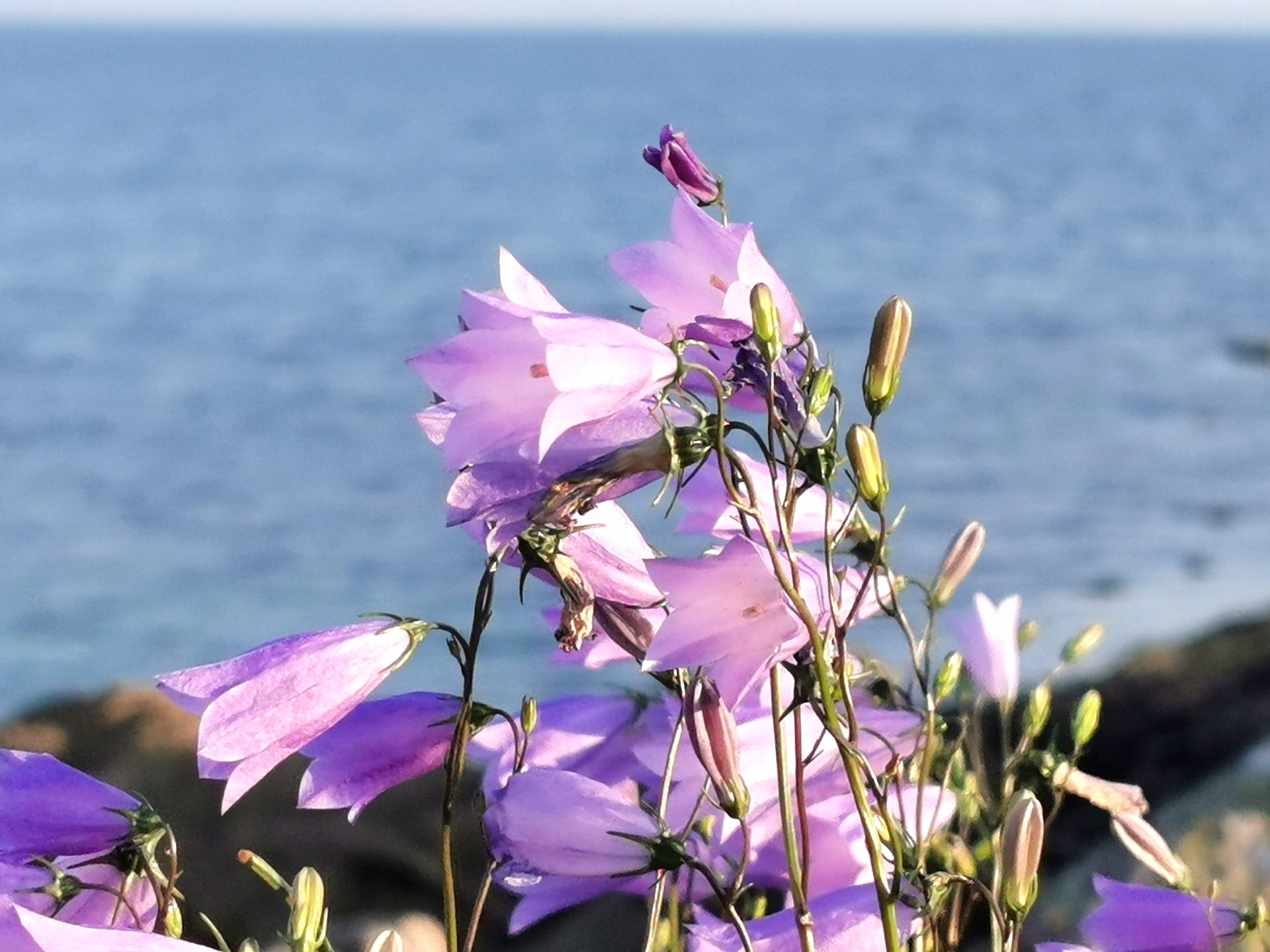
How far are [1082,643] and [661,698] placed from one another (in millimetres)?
377

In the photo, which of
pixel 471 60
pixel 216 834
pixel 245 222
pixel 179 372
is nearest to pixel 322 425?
pixel 179 372

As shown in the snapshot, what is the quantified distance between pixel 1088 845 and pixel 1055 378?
10.6 metres

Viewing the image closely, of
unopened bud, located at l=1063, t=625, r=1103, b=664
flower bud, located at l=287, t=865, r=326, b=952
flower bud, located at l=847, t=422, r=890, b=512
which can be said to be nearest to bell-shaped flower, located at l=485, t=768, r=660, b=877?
flower bud, located at l=287, t=865, r=326, b=952

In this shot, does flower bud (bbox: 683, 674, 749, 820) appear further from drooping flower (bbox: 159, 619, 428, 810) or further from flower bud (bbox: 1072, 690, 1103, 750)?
flower bud (bbox: 1072, 690, 1103, 750)

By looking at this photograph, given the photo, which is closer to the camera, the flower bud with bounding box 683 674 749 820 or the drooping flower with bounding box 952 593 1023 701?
the flower bud with bounding box 683 674 749 820

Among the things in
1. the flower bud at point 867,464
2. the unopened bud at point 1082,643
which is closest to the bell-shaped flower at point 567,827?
the flower bud at point 867,464

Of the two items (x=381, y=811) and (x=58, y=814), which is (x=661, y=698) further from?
(x=381, y=811)

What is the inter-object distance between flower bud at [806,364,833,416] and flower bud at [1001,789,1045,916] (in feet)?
0.75

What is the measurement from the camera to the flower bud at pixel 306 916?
0.90 m

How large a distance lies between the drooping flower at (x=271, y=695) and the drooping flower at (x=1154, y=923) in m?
0.46

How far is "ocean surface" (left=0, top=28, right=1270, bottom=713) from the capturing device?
28.1ft

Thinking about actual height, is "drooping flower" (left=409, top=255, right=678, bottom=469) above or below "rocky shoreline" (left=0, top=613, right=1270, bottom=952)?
above

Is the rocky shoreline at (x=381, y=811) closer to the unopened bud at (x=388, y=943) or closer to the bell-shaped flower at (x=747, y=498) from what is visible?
the bell-shaped flower at (x=747, y=498)

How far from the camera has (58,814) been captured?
101 cm
